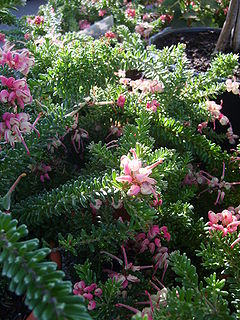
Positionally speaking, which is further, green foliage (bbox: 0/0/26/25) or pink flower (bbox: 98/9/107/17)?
pink flower (bbox: 98/9/107/17)

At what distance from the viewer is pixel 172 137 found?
774 mm

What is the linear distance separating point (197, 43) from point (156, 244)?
1.00 m

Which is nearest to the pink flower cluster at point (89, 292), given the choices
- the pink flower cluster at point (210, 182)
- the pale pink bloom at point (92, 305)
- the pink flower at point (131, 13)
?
the pale pink bloom at point (92, 305)

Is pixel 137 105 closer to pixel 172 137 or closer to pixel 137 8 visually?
pixel 172 137

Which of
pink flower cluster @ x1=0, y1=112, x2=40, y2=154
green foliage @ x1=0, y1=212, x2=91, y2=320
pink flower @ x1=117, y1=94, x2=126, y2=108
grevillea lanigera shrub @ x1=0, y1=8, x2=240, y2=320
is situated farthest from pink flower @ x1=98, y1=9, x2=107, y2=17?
green foliage @ x1=0, y1=212, x2=91, y2=320

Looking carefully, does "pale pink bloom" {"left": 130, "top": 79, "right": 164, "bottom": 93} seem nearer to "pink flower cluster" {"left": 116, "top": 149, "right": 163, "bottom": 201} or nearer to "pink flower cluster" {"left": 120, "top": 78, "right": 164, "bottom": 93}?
"pink flower cluster" {"left": 120, "top": 78, "right": 164, "bottom": 93}

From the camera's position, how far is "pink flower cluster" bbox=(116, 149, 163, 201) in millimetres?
507

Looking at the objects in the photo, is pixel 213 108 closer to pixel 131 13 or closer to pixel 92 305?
pixel 92 305

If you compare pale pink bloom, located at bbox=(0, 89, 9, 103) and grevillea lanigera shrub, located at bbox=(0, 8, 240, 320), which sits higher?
pale pink bloom, located at bbox=(0, 89, 9, 103)

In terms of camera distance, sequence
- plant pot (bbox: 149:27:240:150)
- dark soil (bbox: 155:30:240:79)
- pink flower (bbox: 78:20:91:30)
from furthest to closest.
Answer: pink flower (bbox: 78:20:91:30)
dark soil (bbox: 155:30:240:79)
plant pot (bbox: 149:27:240:150)

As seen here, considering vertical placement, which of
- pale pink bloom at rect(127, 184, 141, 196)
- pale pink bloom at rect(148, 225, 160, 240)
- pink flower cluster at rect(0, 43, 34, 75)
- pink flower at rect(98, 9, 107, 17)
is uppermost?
pink flower cluster at rect(0, 43, 34, 75)

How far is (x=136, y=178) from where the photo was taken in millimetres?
513

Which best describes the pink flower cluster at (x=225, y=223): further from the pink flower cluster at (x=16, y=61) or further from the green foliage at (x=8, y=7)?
the green foliage at (x=8, y=7)

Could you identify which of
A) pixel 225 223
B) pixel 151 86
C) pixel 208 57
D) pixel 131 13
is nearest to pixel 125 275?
pixel 225 223
